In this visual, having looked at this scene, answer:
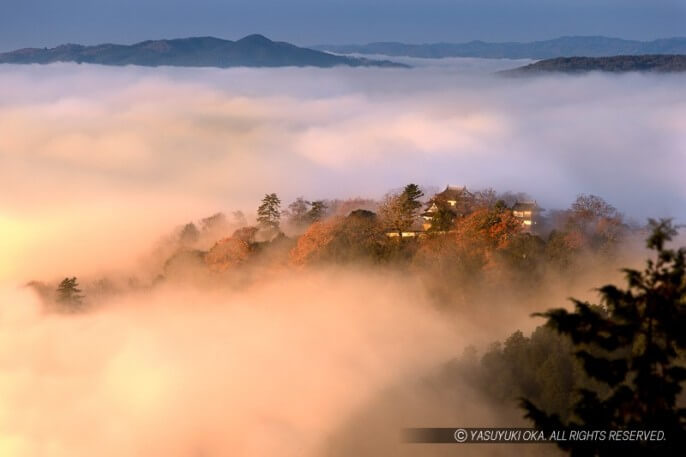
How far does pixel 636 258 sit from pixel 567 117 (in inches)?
4367

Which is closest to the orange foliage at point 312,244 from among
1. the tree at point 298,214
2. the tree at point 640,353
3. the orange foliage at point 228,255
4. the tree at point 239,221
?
the orange foliage at point 228,255

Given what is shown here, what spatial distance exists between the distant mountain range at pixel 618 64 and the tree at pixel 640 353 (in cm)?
15904

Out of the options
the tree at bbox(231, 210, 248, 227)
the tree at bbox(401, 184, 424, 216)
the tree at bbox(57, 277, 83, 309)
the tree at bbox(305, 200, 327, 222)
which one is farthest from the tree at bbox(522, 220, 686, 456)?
the tree at bbox(231, 210, 248, 227)

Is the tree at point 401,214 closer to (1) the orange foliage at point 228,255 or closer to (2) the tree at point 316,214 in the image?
(1) the orange foliage at point 228,255

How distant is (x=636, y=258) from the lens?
3247 cm

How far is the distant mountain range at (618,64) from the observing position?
158500mm

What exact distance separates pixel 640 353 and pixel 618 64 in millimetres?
169804

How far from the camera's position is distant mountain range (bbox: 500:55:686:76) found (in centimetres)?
15850

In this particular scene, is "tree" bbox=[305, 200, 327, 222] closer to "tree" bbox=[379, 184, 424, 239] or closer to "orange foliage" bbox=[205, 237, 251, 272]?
"orange foliage" bbox=[205, 237, 251, 272]

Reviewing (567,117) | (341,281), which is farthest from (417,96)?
(341,281)

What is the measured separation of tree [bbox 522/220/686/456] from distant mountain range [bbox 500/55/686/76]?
15904 centimetres

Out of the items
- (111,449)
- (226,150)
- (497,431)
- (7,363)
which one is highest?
(497,431)

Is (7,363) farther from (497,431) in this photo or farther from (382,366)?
(497,431)

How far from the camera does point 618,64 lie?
549 ft
